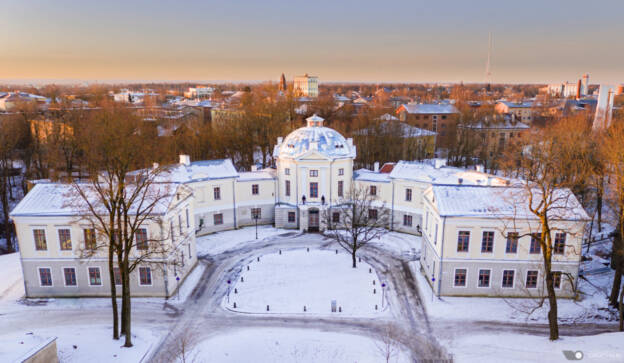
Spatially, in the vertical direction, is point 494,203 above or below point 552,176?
below

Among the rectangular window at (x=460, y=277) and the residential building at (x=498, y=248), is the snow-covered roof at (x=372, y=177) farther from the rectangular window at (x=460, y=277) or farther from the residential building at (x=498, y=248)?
the rectangular window at (x=460, y=277)

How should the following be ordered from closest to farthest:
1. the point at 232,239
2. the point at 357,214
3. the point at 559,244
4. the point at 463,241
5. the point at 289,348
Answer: the point at 289,348 → the point at 559,244 → the point at 463,241 → the point at 232,239 → the point at 357,214

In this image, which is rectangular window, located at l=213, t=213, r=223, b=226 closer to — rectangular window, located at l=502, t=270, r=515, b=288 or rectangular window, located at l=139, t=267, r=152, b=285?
rectangular window, located at l=139, t=267, r=152, b=285

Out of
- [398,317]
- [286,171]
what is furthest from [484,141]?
[398,317]

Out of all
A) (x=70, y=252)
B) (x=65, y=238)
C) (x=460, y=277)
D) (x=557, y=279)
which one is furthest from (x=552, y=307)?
(x=65, y=238)

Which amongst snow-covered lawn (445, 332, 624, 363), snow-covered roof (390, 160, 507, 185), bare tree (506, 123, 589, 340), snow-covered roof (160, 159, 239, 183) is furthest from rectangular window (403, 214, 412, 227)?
snow-covered lawn (445, 332, 624, 363)

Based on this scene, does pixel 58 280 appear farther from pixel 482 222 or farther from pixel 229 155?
pixel 229 155

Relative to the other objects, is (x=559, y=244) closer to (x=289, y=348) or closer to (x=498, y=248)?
(x=498, y=248)
